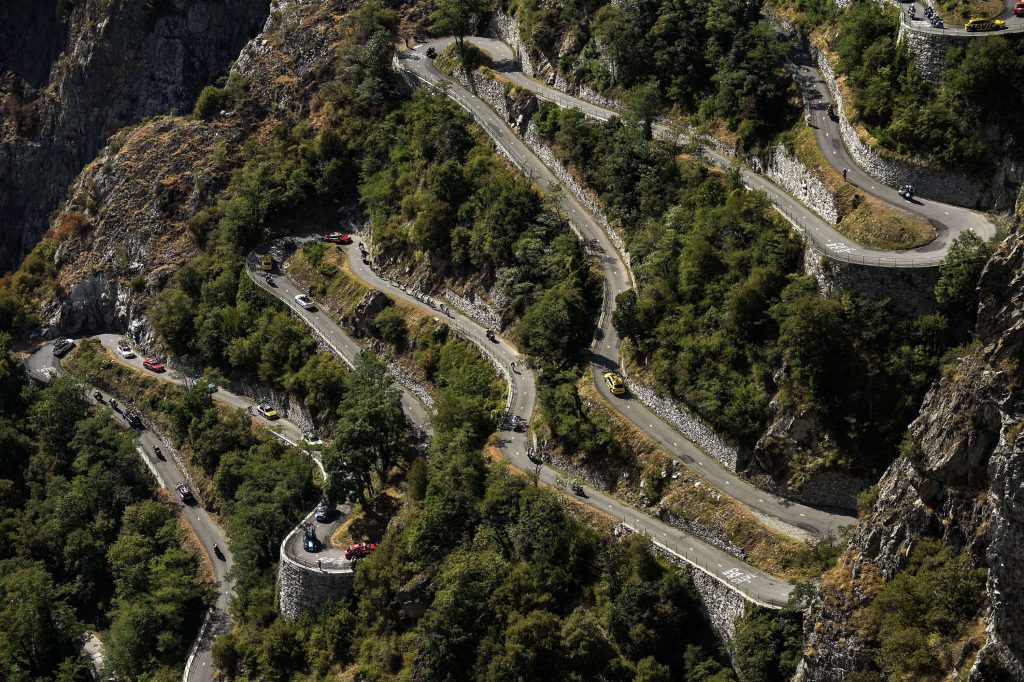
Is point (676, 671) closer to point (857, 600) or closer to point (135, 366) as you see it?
point (857, 600)

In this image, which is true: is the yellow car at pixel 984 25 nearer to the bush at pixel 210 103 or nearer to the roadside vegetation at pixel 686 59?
the roadside vegetation at pixel 686 59

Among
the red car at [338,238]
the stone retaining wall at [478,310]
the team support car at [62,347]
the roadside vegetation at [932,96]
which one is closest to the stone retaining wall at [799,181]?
the roadside vegetation at [932,96]

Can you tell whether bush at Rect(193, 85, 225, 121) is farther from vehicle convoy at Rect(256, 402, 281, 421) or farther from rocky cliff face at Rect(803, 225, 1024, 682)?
rocky cliff face at Rect(803, 225, 1024, 682)

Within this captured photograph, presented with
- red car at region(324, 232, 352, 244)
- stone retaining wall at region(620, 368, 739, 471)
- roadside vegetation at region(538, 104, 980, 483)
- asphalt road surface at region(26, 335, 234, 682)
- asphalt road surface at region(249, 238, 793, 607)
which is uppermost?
roadside vegetation at region(538, 104, 980, 483)

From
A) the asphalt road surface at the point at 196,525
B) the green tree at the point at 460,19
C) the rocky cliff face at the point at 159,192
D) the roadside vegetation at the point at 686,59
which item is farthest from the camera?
the rocky cliff face at the point at 159,192

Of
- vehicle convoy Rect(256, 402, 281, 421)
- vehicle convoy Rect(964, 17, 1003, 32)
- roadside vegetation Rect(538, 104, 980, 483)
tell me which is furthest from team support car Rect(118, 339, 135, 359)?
vehicle convoy Rect(964, 17, 1003, 32)

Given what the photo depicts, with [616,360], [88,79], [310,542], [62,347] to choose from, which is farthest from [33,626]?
[88,79]

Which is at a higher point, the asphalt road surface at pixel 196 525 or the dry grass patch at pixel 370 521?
the dry grass patch at pixel 370 521
